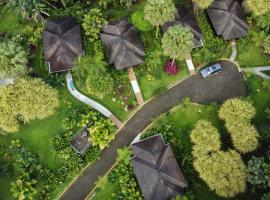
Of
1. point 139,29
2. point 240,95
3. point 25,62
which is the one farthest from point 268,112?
point 25,62

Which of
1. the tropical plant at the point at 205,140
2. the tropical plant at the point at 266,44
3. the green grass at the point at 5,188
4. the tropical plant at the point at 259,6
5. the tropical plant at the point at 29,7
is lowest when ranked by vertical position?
the green grass at the point at 5,188

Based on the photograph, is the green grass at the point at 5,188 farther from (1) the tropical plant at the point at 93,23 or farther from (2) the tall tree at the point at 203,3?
(2) the tall tree at the point at 203,3

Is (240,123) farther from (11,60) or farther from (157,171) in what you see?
(11,60)

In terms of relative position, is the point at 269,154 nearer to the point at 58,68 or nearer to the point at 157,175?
the point at 157,175

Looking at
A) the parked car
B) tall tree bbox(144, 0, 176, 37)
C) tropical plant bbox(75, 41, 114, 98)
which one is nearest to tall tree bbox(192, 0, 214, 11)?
tall tree bbox(144, 0, 176, 37)

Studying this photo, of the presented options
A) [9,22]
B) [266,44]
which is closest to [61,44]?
[9,22]

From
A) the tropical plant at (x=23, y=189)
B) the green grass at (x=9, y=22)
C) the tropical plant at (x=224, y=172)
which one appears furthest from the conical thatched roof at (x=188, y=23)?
the tropical plant at (x=23, y=189)
